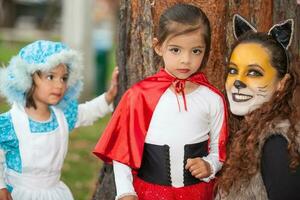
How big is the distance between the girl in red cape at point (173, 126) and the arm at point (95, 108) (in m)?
0.76

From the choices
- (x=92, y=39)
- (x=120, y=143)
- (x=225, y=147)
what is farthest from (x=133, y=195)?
(x=92, y=39)

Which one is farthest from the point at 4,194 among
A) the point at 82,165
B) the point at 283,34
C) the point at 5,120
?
the point at 82,165

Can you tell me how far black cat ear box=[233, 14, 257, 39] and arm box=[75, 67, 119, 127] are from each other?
1.05 meters

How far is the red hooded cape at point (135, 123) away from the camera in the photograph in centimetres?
399

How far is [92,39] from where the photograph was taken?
608 inches

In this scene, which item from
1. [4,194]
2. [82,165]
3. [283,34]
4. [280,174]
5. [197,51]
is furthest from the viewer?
[82,165]

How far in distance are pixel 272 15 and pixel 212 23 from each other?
46 cm

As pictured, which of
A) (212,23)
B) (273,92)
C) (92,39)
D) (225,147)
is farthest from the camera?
(92,39)

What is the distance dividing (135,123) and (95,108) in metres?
0.88

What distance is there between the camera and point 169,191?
4.00 m

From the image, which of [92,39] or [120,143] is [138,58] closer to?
[120,143]

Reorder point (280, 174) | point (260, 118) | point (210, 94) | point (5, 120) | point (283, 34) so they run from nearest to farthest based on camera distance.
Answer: point (280, 174) → point (260, 118) → point (283, 34) → point (210, 94) → point (5, 120)

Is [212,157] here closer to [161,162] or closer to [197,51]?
[161,162]

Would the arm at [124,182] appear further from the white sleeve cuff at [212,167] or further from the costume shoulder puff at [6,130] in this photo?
the costume shoulder puff at [6,130]
